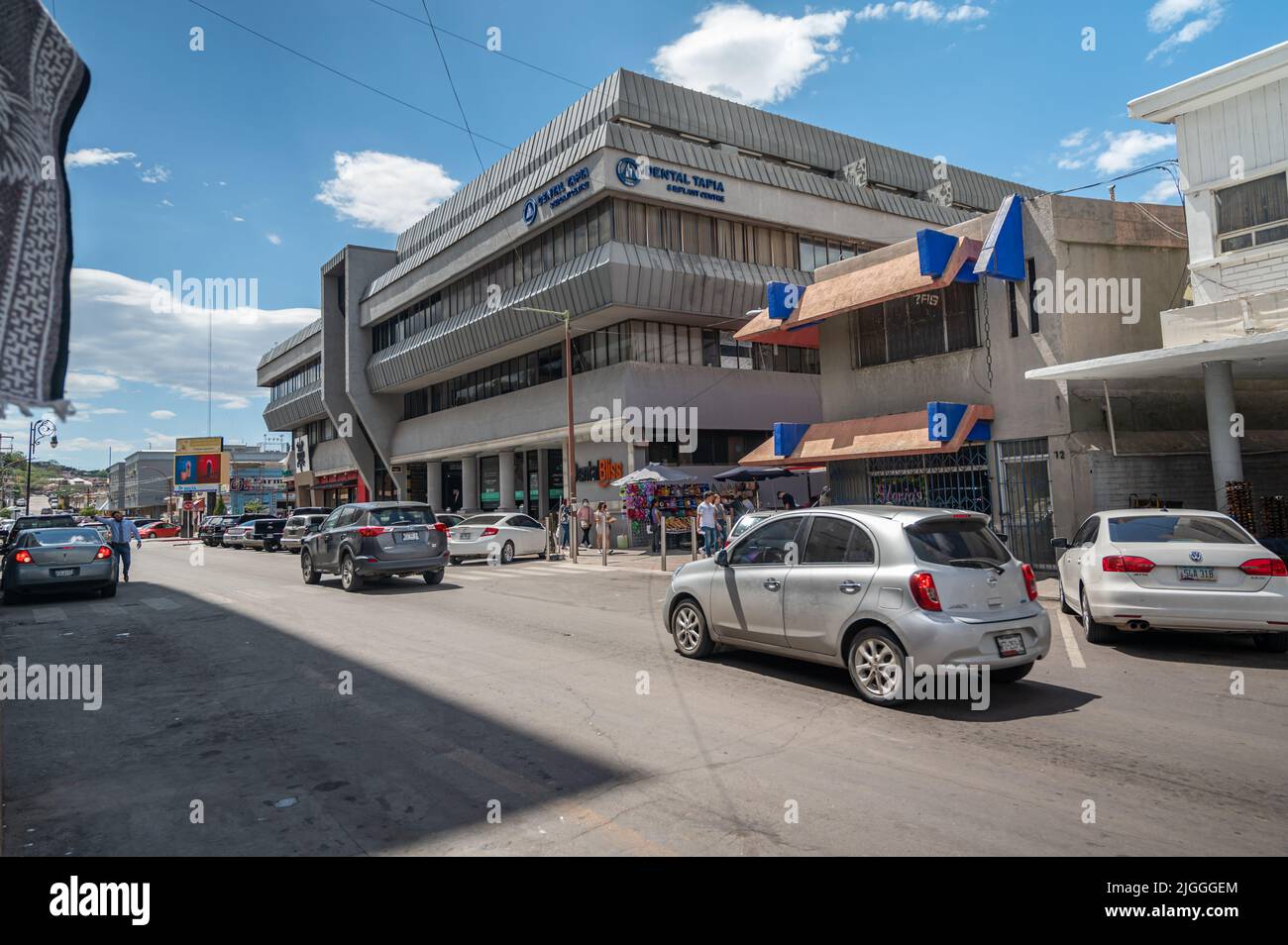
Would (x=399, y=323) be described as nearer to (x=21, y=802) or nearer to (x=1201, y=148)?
(x=1201, y=148)

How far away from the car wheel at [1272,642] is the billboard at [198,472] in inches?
3493

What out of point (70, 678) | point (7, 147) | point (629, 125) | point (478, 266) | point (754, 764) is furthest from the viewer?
point (478, 266)

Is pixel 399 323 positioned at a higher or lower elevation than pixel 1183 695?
higher

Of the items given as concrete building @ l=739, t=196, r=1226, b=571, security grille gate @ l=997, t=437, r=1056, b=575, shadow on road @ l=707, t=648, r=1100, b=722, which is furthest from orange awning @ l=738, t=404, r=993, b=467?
shadow on road @ l=707, t=648, r=1100, b=722

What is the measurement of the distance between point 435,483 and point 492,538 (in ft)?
73.2

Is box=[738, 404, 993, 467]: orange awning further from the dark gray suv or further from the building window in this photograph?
the dark gray suv

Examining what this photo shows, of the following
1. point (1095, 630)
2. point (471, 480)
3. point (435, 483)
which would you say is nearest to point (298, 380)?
point (435, 483)

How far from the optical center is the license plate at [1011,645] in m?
6.38

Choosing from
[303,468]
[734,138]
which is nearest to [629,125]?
[734,138]

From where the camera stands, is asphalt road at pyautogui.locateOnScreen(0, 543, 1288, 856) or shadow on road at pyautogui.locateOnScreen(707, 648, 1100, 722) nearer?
asphalt road at pyautogui.locateOnScreen(0, 543, 1288, 856)

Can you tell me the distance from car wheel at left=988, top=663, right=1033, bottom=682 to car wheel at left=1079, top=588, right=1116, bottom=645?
2.51m

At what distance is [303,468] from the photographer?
64.4m

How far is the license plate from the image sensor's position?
6.38 m

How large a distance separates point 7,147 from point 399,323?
42219mm
